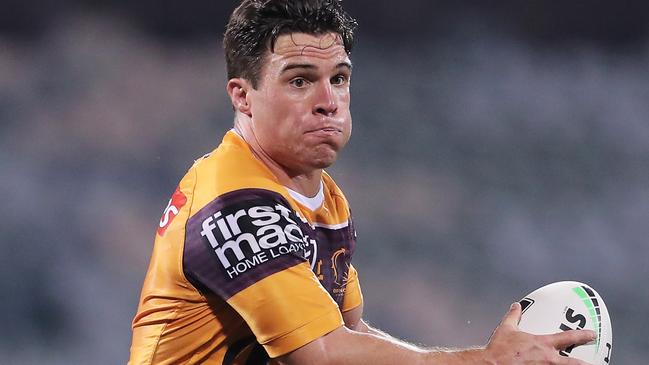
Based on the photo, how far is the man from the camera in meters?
2.02

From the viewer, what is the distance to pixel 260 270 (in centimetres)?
203

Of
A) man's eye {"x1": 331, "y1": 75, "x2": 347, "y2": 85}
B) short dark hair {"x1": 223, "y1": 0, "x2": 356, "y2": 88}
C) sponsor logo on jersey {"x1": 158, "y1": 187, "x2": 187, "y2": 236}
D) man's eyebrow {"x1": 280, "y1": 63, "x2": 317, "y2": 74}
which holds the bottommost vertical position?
sponsor logo on jersey {"x1": 158, "y1": 187, "x2": 187, "y2": 236}

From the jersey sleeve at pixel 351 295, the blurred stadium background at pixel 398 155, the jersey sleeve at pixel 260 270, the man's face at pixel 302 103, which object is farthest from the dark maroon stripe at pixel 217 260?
the blurred stadium background at pixel 398 155

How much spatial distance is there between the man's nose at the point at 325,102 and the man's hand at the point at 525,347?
62cm

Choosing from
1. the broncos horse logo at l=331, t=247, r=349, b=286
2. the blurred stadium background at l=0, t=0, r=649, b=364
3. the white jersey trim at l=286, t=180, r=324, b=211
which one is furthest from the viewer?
the blurred stadium background at l=0, t=0, r=649, b=364

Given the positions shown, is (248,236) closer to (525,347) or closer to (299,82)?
(299,82)

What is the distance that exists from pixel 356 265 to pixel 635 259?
4.36ft

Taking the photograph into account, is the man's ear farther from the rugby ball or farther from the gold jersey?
the rugby ball

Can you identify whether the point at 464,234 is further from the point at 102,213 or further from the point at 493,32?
the point at 102,213

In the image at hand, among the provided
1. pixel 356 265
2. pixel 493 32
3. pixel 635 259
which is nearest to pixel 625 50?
pixel 493 32

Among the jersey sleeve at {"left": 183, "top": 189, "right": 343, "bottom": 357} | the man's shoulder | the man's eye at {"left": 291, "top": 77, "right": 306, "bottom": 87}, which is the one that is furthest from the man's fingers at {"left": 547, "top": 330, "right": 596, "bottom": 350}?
the man's eye at {"left": 291, "top": 77, "right": 306, "bottom": 87}

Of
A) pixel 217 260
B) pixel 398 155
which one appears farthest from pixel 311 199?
pixel 398 155

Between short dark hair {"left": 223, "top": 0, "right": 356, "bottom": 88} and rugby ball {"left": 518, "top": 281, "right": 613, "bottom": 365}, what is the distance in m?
0.81

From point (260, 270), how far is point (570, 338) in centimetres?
68
